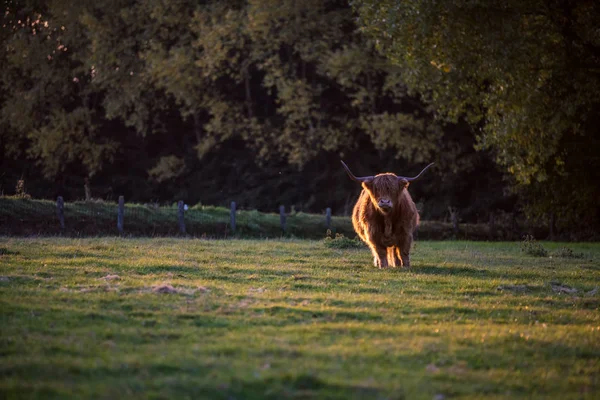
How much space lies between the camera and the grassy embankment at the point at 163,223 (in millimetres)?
22609

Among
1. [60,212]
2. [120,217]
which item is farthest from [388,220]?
[60,212]

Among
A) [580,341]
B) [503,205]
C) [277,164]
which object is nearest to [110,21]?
[277,164]

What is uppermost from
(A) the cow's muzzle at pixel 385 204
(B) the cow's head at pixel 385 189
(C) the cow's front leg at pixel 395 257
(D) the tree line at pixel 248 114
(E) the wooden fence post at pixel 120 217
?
(D) the tree line at pixel 248 114

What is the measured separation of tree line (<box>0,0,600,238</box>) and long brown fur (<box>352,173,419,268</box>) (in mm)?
9148

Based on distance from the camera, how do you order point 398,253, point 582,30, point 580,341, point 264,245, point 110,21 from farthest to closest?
point 110,21 < point 582,30 < point 264,245 < point 398,253 < point 580,341

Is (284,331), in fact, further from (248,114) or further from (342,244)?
(248,114)

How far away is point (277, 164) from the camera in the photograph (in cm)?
3856

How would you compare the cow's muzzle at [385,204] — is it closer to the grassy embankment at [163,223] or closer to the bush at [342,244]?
the bush at [342,244]

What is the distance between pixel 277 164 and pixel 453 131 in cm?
932

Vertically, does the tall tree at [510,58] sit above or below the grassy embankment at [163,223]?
above

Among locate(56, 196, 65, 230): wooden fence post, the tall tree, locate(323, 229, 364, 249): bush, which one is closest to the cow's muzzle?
locate(323, 229, 364, 249): bush

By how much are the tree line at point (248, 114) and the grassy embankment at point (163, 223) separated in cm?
338

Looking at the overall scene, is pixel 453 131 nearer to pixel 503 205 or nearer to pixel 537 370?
pixel 503 205

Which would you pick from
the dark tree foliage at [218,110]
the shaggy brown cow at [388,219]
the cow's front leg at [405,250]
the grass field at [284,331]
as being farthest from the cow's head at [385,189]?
the dark tree foliage at [218,110]
